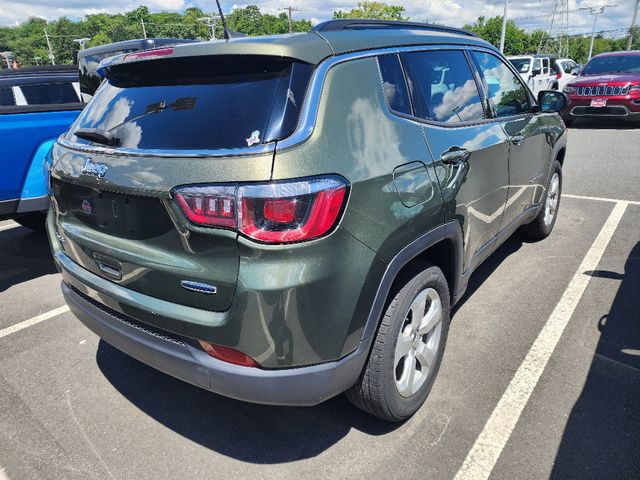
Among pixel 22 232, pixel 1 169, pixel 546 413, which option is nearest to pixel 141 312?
pixel 546 413

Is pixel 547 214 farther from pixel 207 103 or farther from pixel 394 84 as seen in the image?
pixel 207 103

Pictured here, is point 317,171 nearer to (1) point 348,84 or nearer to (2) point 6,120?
(1) point 348,84

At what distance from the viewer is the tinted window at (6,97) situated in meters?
4.87

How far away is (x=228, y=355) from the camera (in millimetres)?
1931

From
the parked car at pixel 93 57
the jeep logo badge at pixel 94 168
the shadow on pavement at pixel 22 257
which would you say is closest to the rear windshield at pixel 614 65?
the parked car at pixel 93 57

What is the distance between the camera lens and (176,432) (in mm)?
2529

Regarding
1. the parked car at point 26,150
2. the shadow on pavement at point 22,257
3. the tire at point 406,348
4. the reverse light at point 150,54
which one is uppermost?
the reverse light at point 150,54

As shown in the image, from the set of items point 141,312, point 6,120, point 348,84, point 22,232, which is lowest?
point 22,232

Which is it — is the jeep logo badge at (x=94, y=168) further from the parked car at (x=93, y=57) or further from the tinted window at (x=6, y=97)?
the tinted window at (x=6, y=97)

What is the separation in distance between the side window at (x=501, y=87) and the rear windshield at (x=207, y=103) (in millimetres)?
1885

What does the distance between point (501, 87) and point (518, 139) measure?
413 millimetres

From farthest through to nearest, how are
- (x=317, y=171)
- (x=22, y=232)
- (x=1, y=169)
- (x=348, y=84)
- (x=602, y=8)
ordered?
1. (x=602, y=8)
2. (x=22, y=232)
3. (x=1, y=169)
4. (x=348, y=84)
5. (x=317, y=171)

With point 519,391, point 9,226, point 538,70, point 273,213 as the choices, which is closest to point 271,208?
point 273,213

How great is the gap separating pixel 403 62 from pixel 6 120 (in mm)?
3337
